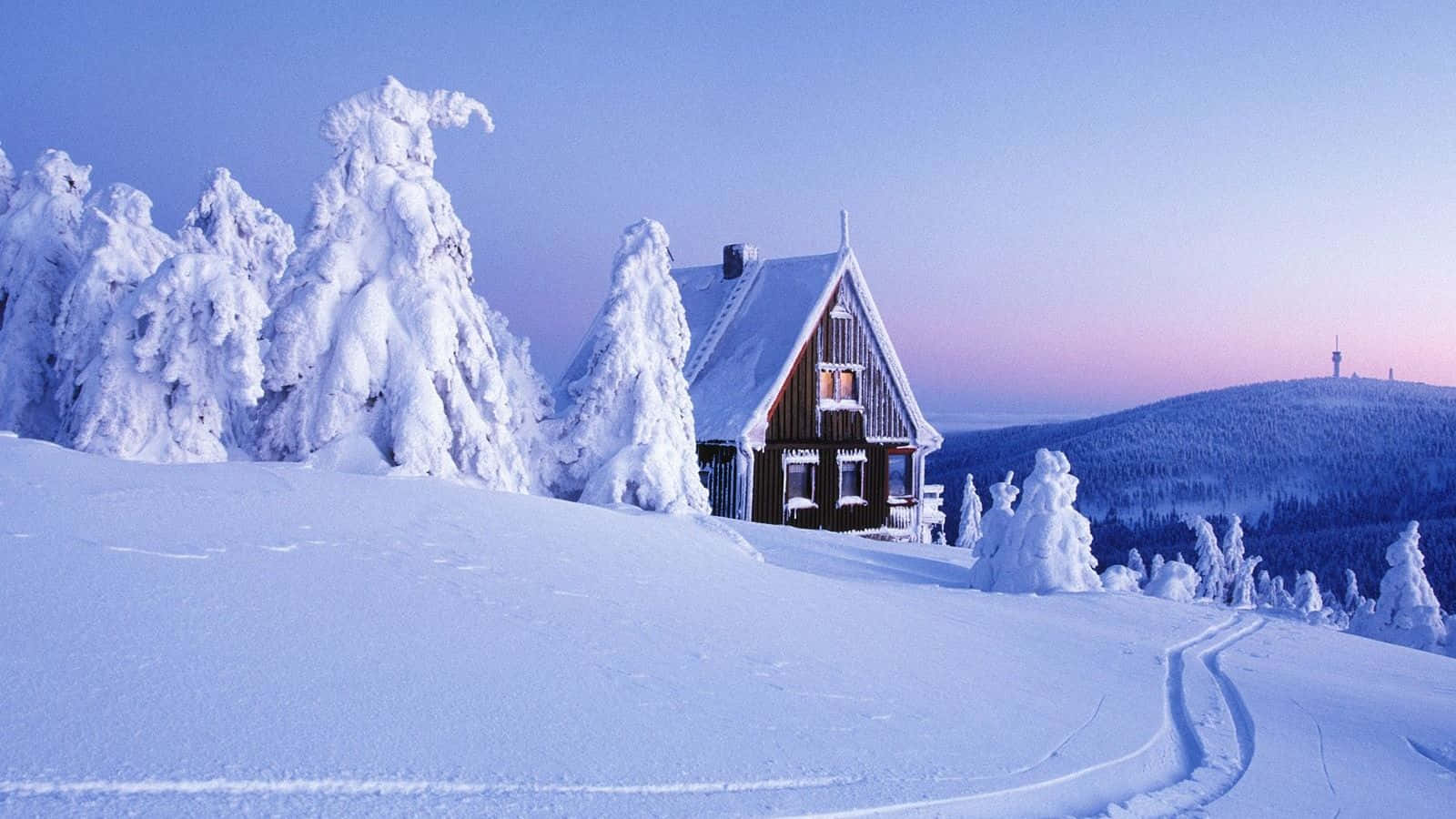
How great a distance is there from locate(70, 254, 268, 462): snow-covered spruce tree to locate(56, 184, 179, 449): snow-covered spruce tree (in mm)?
3755

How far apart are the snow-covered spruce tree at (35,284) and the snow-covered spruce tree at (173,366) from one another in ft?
20.8

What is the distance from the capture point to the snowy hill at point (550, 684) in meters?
4.05

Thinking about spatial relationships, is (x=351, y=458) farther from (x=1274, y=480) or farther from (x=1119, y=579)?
(x=1274, y=480)

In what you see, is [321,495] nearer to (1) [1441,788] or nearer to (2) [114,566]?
(2) [114,566]

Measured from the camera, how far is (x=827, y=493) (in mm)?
26594

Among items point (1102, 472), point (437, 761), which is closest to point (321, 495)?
point (437, 761)

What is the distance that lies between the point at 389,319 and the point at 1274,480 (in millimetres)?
195793

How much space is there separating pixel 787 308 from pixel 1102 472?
156256mm

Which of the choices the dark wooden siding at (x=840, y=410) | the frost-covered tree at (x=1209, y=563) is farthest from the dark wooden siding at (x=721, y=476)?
the frost-covered tree at (x=1209, y=563)

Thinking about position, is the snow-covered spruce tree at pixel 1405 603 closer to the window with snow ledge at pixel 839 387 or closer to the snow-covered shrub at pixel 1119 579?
the snow-covered shrub at pixel 1119 579

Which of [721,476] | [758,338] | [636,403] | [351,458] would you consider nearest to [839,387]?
[758,338]

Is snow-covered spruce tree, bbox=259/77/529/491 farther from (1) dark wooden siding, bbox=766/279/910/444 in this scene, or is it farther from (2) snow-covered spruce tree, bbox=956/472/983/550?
(2) snow-covered spruce tree, bbox=956/472/983/550

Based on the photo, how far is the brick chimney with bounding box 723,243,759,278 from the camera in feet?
96.5

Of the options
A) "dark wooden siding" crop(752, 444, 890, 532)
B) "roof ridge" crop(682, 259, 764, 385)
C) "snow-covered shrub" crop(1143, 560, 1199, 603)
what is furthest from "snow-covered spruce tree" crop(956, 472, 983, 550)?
"snow-covered shrub" crop(1143, 560, 1199, 603)
